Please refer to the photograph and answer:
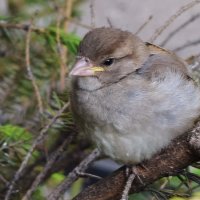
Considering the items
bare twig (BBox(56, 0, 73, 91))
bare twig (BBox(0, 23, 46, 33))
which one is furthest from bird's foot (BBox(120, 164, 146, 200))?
bare twig (BBox(0, 23, 46, 33))

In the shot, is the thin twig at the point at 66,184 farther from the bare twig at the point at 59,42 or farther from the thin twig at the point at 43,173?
the bare twig at the point at 59,42

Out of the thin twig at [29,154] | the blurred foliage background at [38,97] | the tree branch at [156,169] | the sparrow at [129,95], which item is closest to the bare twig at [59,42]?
the blurred foliage background at [38,97]

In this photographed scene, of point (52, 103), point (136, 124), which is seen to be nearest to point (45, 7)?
point (52, 103)

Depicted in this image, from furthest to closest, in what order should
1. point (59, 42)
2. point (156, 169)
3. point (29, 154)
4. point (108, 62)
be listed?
point (59, 42)
point (108, 62)
point (29, 154)
point (156, 169)

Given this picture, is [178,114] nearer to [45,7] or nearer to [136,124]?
[136,124]

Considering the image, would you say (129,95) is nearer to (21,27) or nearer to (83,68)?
(83,68)

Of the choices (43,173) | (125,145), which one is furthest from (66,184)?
(125,145)
